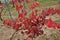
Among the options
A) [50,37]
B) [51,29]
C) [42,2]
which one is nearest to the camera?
[50,37]

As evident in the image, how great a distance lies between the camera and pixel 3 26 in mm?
6969

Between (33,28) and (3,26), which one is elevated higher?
(33,28)

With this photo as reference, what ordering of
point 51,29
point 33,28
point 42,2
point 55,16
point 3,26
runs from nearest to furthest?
point 33,28, point 51,29, point 3,26, point 55,16, point 42,2

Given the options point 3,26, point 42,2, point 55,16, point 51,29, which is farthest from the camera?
point 42,2

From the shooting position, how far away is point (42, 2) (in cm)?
1032

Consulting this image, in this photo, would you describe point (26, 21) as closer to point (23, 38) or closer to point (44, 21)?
point (44, 21)

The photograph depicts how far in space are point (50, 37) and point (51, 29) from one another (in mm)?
644

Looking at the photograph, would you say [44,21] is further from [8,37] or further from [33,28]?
[8,37]

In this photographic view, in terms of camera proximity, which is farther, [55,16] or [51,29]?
[55,16]

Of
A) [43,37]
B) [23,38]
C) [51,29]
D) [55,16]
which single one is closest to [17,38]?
[23,38]

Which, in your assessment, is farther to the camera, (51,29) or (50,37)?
(51,29)

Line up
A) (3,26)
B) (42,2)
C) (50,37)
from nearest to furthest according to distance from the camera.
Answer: (50,37)
(3,26)
(42,2)

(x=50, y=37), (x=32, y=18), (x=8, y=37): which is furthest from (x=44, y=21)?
(x=8, y=37)

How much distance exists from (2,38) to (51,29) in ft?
5.12
